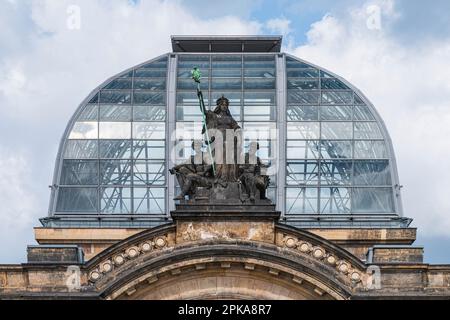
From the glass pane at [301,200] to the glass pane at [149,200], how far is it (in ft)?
17.7

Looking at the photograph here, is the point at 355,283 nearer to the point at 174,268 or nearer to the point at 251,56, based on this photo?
the point at 174,268

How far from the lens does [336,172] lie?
63.0 m

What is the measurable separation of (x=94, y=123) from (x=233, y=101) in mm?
6311

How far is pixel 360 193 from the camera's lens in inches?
2463

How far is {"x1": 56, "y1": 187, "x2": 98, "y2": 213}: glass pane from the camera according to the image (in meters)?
62.4

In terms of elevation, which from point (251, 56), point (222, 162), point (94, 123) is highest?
point (251, 56)

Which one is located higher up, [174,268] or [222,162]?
[222,162]

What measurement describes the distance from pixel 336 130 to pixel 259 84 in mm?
4568

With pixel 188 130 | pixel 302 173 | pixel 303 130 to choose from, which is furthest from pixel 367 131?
pixel 188 130

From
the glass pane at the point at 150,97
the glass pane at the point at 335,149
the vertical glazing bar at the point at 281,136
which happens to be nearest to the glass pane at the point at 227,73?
the vertical glazing bar at the point at 281,136
